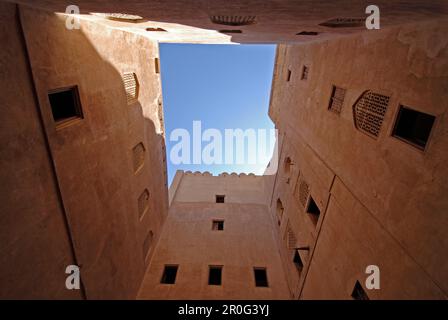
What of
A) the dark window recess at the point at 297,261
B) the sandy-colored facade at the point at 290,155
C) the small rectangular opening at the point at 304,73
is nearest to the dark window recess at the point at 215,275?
the sandy-colored facade at the point at 290,155

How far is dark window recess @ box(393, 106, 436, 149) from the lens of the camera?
340 centimetres

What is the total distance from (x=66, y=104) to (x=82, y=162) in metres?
1.33

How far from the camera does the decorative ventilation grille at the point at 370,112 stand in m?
4.29

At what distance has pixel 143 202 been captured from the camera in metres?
8.83

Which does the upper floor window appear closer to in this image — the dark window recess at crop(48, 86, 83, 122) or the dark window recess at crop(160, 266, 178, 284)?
the dark window recess at crop(160, 266, 178, 284)

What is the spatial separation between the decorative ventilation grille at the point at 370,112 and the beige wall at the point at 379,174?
0.14 m

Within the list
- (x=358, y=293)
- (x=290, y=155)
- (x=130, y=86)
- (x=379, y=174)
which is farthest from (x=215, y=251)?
(x=379, y=174)

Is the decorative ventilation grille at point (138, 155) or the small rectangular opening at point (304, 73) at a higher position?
the small rectangular opening at point (304, 73)

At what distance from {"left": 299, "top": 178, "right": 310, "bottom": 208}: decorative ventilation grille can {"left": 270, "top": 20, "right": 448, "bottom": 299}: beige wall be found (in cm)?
33

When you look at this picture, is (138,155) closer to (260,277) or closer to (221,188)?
(260,277)

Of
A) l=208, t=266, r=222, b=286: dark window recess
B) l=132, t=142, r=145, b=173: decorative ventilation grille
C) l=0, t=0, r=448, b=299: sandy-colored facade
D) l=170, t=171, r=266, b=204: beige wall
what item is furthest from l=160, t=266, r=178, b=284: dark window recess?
l=132, t=142, r=145, b=173: decorative ventilation grille

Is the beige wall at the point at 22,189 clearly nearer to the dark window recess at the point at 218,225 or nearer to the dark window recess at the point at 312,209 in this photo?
the dark window recess at the point at 312,209

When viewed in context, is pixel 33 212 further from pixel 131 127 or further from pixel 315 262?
pixel 315 262
